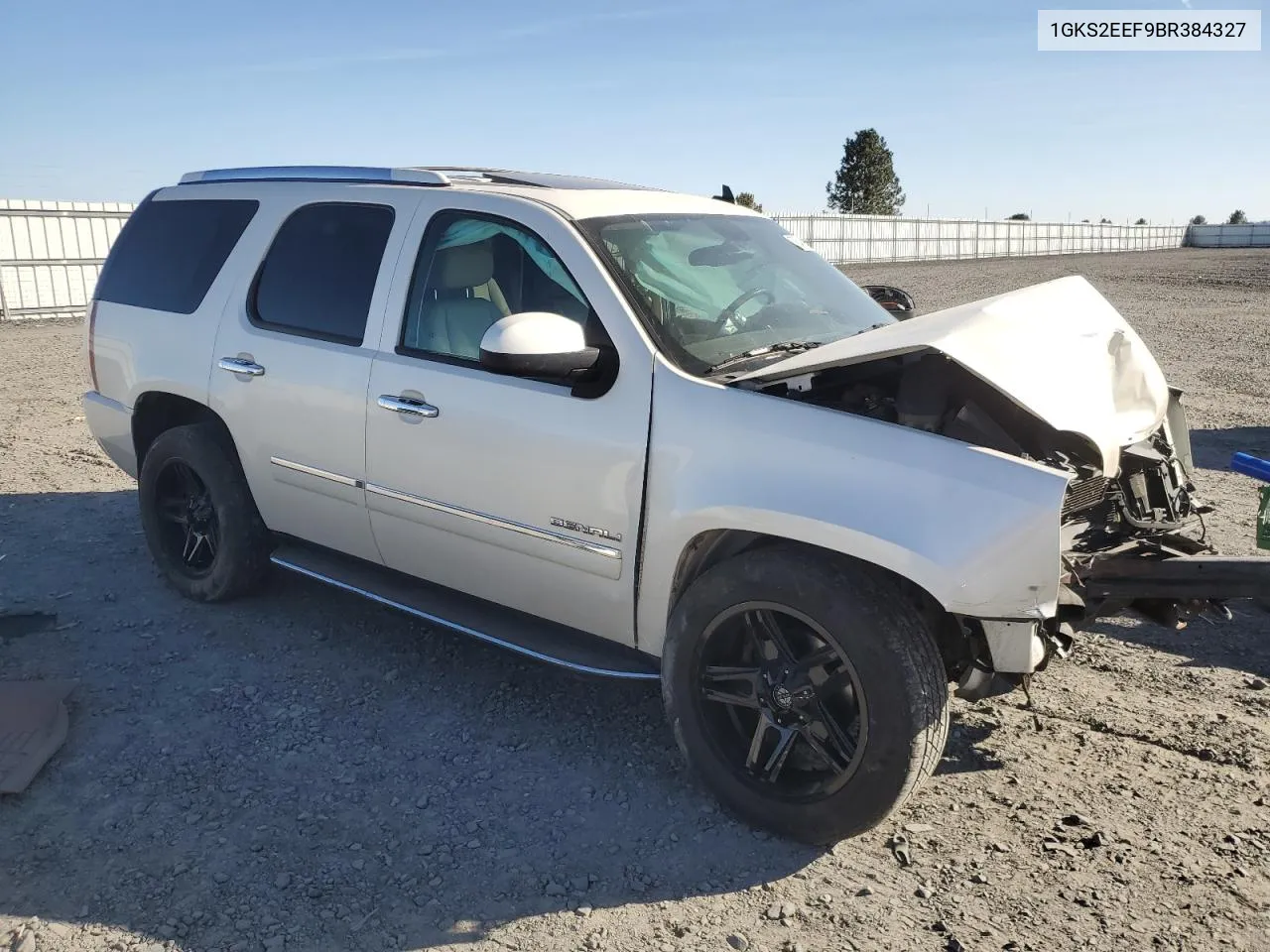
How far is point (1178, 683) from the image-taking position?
171 inches

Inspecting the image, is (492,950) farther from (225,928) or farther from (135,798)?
(135,798)

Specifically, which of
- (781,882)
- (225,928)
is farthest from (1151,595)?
(225,928)

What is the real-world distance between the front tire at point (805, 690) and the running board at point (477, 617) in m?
0.27

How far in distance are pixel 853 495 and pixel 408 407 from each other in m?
1.83

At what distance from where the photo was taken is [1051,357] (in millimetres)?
3379

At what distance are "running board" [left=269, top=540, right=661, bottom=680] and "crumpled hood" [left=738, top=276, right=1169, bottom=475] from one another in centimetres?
110

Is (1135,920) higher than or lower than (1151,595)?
lower

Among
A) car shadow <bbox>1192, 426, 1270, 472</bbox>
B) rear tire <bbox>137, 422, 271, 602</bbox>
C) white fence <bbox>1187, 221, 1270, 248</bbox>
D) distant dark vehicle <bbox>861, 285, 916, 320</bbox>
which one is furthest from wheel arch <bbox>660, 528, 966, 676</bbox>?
white fence <bbox>1187, 221, 1270, 248</bbox>

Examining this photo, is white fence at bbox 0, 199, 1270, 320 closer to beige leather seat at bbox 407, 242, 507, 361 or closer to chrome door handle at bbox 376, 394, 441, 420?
beige leather seat at bbox 407, 242, 507, 361

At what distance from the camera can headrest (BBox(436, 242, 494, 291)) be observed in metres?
4.10

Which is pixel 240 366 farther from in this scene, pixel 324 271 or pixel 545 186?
pixel 545 186

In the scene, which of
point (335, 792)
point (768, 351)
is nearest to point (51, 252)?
point (335, 792)

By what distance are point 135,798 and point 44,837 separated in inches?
11.6

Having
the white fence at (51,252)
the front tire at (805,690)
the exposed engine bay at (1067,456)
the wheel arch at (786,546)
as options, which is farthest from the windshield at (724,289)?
the white fence at (51,252)
